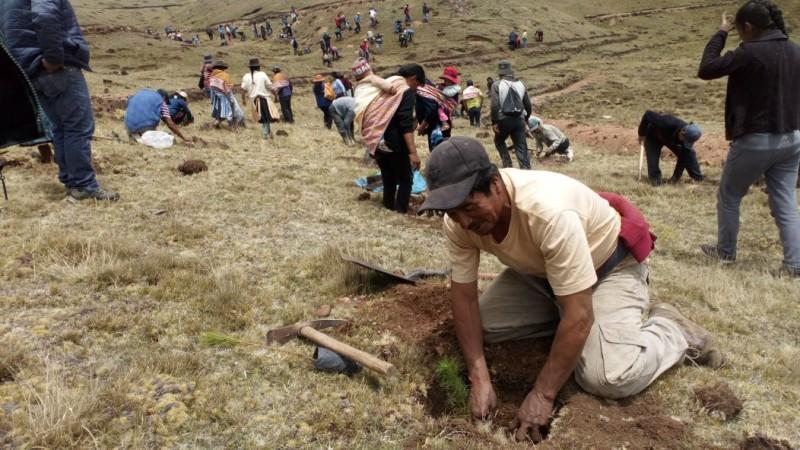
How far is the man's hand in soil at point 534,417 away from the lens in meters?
2.49

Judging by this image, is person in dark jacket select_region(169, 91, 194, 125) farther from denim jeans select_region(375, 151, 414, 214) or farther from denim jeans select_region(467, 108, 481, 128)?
denim jeans select_region(467, 108, 481, 128)

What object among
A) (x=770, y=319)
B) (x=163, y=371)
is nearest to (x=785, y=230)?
(x=770, y=319)

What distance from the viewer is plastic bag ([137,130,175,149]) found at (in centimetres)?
933

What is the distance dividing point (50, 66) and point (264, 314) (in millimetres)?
3447

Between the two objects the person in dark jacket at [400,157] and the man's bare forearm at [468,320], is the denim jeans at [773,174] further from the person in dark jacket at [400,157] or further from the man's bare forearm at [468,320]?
the man's bare forearm at [468,320]

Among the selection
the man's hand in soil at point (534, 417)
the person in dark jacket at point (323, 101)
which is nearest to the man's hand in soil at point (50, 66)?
the man's hand in soil at point (534, 417)

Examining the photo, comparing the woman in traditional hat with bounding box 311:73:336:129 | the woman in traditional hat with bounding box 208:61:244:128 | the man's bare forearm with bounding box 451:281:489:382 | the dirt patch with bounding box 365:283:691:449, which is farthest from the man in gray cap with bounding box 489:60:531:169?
the woman in traditional hat with bounding box 311:73:336:129

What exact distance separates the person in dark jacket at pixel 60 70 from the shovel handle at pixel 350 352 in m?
3.79

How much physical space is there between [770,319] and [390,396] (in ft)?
9.67

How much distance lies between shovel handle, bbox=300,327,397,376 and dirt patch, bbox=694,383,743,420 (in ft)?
5.14

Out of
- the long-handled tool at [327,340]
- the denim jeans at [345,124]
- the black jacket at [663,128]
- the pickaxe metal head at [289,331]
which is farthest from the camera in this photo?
the denim jeans at [345,124]

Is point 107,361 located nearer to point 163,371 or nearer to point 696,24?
point 163,371

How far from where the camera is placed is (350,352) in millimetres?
2863

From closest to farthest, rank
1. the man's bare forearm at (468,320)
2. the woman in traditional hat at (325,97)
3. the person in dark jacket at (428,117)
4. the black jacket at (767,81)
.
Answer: the man's bare forearm at (468,320)
the black jacket at (767,81)
the person in dark jacket at (428,117)
the woman in traditional hat at (325,97)
